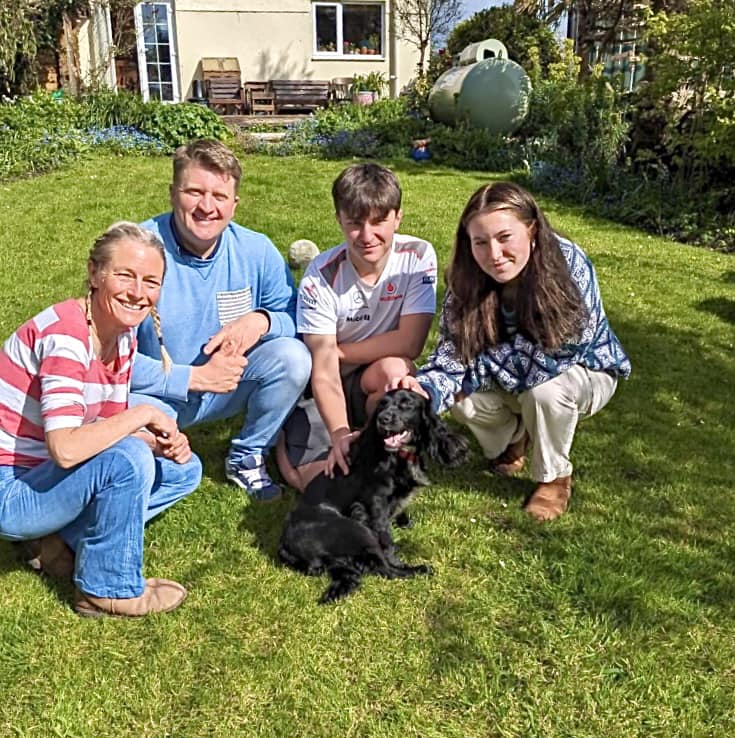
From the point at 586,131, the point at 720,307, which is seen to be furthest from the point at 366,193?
the point at 586,131

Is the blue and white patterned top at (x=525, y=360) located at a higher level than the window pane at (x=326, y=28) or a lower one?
lower

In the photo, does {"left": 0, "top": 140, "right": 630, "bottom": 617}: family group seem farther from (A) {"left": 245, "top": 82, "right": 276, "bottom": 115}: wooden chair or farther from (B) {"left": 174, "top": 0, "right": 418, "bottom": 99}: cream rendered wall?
(B) {"left": 174, "top": 0, "right": 418, "bottom": 99}: cream rendered wall

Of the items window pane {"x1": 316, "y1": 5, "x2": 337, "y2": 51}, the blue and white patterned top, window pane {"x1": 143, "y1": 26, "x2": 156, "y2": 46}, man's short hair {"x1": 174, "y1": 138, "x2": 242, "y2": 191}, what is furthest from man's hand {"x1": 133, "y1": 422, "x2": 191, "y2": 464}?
window pane {"x1": 316, "y1": 5, "x2": 337, "y2": 51}

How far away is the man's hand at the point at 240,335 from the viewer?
3.42 metres

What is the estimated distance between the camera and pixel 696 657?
8.27ft

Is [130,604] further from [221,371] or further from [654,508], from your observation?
[654,508]

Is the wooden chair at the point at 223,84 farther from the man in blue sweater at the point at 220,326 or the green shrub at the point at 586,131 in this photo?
the man in blue sweater at the point at 220,326

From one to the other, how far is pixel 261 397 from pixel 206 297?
22.1 inches

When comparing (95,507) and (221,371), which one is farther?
(221,371)

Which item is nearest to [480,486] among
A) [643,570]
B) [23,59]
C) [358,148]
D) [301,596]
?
[643,570]

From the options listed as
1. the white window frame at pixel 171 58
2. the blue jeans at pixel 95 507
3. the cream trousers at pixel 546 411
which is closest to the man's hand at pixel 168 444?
the blue jeans at pixel 95 507

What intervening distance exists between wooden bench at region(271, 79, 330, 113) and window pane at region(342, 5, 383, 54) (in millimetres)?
2463

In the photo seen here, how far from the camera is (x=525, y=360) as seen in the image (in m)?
3.31

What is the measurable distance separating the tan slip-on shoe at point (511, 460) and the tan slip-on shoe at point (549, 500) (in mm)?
324
